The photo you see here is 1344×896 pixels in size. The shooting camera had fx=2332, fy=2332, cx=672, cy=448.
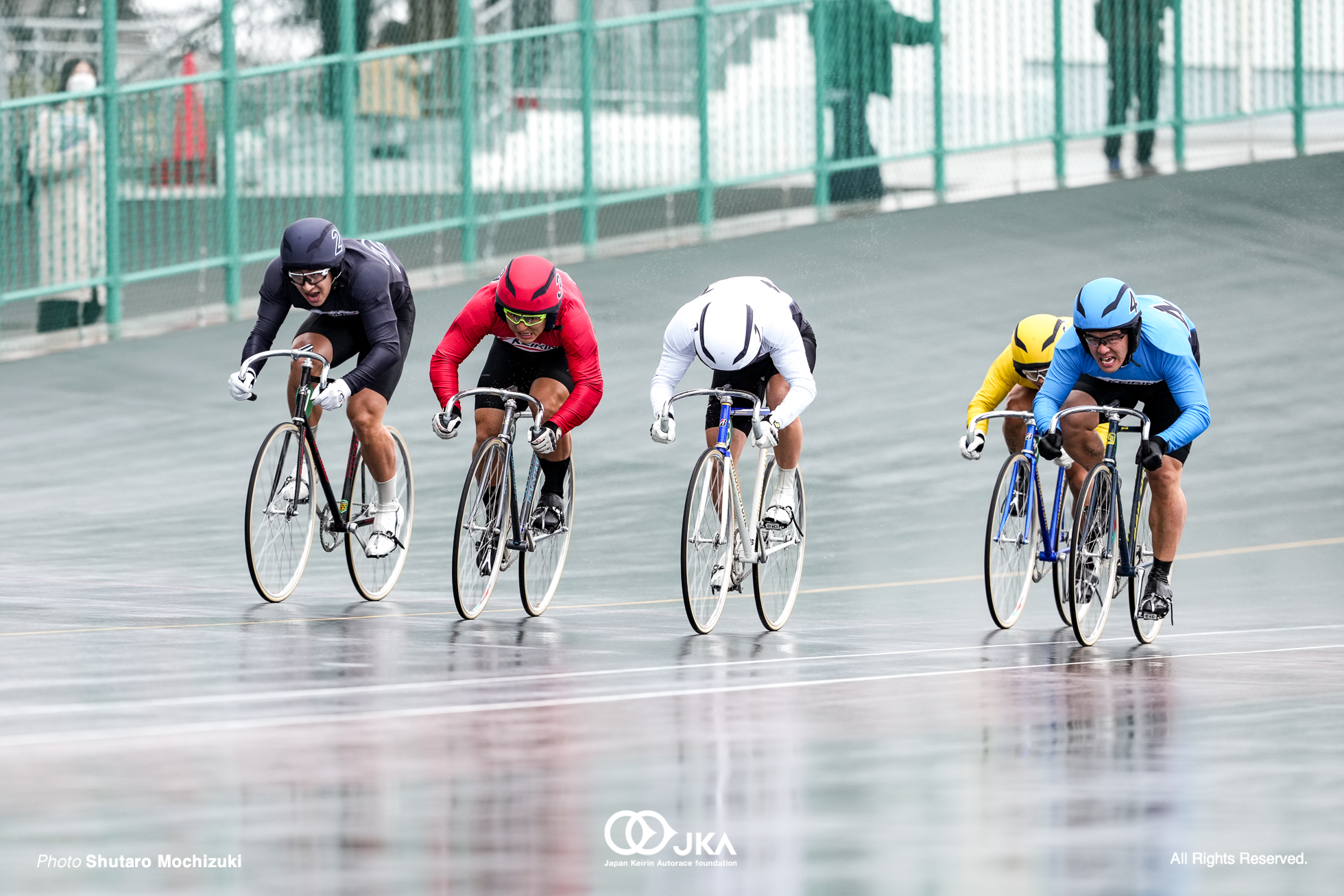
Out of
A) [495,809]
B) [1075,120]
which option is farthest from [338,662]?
[1075,120]

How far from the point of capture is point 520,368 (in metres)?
10.2

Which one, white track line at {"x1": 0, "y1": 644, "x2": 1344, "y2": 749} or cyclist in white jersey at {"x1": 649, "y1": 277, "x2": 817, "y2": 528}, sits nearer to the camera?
white track line at {"x1": 0, "y1": 644, "x2": 1344, "y2": 749}

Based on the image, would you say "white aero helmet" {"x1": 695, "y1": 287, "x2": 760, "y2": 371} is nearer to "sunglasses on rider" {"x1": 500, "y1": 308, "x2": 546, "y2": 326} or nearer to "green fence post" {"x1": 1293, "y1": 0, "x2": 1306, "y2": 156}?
"sunglasses on rider" {"x1": 500, "y1": 308, "x2": 546, "y2": 326}

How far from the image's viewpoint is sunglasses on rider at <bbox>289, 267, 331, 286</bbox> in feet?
32.6

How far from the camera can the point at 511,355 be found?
1016 cm

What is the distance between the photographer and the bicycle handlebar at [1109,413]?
30.4 feet

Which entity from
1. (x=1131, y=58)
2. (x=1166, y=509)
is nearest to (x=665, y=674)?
(x=1166, y=509)

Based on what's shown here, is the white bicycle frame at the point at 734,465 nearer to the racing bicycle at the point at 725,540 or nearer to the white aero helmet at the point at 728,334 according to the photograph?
the racing bicycle at the point at 725,540

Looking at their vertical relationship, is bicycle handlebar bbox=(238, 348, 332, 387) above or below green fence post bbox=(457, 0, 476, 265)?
below

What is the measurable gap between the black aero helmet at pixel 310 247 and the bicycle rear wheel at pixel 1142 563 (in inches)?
138

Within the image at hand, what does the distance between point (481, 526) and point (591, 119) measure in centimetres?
1060

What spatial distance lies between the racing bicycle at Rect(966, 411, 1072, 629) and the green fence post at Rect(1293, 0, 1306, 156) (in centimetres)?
1411

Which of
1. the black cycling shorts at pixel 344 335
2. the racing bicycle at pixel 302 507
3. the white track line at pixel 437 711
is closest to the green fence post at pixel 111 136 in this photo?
the black cycling shorts at pixel 344 335

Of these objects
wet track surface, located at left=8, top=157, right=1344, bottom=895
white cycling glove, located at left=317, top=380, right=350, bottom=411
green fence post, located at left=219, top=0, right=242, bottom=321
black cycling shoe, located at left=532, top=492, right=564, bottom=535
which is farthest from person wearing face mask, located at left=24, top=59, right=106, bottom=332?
black cycling shoe, located at left=532, top=492, right=564, bottom=535
